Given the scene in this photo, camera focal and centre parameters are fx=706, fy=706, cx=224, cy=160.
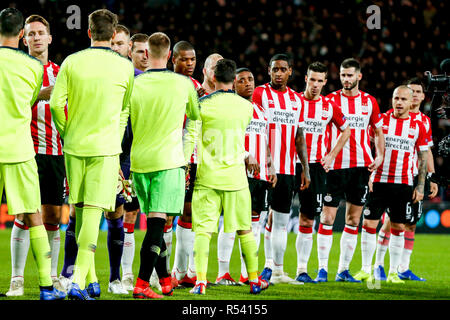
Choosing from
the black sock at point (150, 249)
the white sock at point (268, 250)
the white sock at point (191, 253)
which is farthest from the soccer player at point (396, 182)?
the black sock at point (150, 249)

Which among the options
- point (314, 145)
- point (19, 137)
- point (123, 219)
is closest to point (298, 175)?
point (314, 145)

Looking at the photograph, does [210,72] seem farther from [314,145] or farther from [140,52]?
[314,145]

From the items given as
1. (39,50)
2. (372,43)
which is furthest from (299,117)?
(372,43)

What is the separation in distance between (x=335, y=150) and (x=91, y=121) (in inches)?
134

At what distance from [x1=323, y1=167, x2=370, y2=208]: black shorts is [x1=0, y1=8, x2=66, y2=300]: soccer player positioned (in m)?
3.76

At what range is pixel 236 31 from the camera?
17812 mm

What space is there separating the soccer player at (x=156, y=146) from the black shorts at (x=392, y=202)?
3.19 metres

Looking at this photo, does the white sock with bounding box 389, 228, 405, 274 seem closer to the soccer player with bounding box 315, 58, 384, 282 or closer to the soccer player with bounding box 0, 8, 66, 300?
the soccer player with bounding box 315, 58, 384, 282

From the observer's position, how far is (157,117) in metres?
5.54

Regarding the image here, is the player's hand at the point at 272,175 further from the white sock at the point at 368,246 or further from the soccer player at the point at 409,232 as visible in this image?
the soccer player at the point at 409,232

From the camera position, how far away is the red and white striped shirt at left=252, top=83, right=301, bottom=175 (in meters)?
7.29

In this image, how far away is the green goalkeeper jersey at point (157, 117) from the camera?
5531 mm

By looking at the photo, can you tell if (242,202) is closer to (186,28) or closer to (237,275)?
(237,275)
